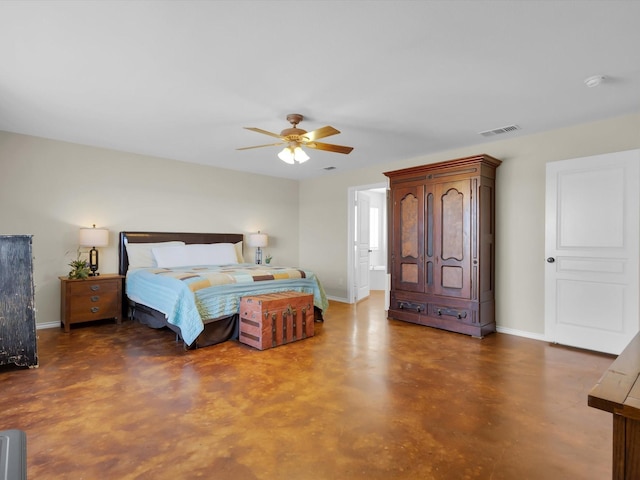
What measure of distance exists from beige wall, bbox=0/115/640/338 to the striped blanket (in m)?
1.00

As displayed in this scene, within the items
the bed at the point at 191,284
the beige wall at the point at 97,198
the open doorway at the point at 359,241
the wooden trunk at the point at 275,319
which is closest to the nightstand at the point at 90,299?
the bed at the point at 191,284

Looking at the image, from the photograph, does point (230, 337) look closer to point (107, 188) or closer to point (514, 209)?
point (107, 188)

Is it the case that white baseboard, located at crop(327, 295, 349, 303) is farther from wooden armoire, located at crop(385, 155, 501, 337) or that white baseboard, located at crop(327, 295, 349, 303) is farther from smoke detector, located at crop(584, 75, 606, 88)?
smoke detector, located at crop(584, 75, 606, 88)

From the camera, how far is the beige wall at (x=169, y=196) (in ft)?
13.0

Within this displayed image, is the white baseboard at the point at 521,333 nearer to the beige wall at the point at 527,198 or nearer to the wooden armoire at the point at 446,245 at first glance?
the beige wall at the point at 527,198

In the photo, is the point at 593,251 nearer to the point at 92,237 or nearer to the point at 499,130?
the point at 499,130

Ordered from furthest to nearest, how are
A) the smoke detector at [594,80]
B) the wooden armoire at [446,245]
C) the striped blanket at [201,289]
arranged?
Answer: the wooden armoire at [446,245] < the striped blanket at [201,289] < the smoke detector at [594,80]

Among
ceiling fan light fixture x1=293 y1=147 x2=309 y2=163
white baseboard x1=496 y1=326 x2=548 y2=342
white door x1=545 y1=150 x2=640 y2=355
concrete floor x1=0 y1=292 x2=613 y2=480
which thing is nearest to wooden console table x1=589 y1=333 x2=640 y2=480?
concrete floor x1=0 y1=292 x2=613 y2=480

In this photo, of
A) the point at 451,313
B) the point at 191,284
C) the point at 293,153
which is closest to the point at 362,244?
the point at 451,313

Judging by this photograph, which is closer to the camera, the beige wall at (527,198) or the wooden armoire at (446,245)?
the beige wall at (527,198)

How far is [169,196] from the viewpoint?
17.7 feet

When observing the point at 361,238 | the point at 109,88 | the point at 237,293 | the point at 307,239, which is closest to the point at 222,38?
the point at 109,88

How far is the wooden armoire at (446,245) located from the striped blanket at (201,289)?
1.33 metres

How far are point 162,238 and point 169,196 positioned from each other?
685 mm
